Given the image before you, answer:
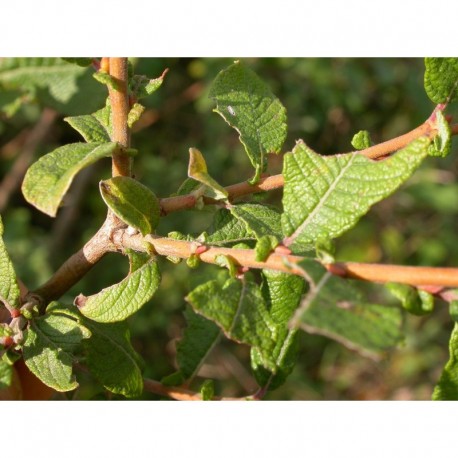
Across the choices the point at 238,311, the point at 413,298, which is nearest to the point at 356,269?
the point at 413,298

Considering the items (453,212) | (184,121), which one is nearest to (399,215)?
(453,212)

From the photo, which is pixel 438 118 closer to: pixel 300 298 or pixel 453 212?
pixel 300 298

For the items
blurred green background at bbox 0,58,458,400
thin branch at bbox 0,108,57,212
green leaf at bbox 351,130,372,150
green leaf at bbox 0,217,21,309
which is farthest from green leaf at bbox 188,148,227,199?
thin branch at bbox 0,108,57,212

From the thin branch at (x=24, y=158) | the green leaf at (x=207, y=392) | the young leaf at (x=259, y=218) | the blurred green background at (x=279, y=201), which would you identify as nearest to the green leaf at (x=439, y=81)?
the young leaf at (x=259, y=218)

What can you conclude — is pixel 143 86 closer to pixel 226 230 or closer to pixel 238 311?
pixel 226 230

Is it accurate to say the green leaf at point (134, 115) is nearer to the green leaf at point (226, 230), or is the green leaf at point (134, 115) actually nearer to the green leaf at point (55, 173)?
the green leaf at point (55, 173)

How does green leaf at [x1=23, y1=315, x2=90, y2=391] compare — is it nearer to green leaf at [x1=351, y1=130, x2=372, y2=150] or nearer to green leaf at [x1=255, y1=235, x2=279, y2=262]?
green leaf at [x1=255, y1=235, x2=279, y2=262]
